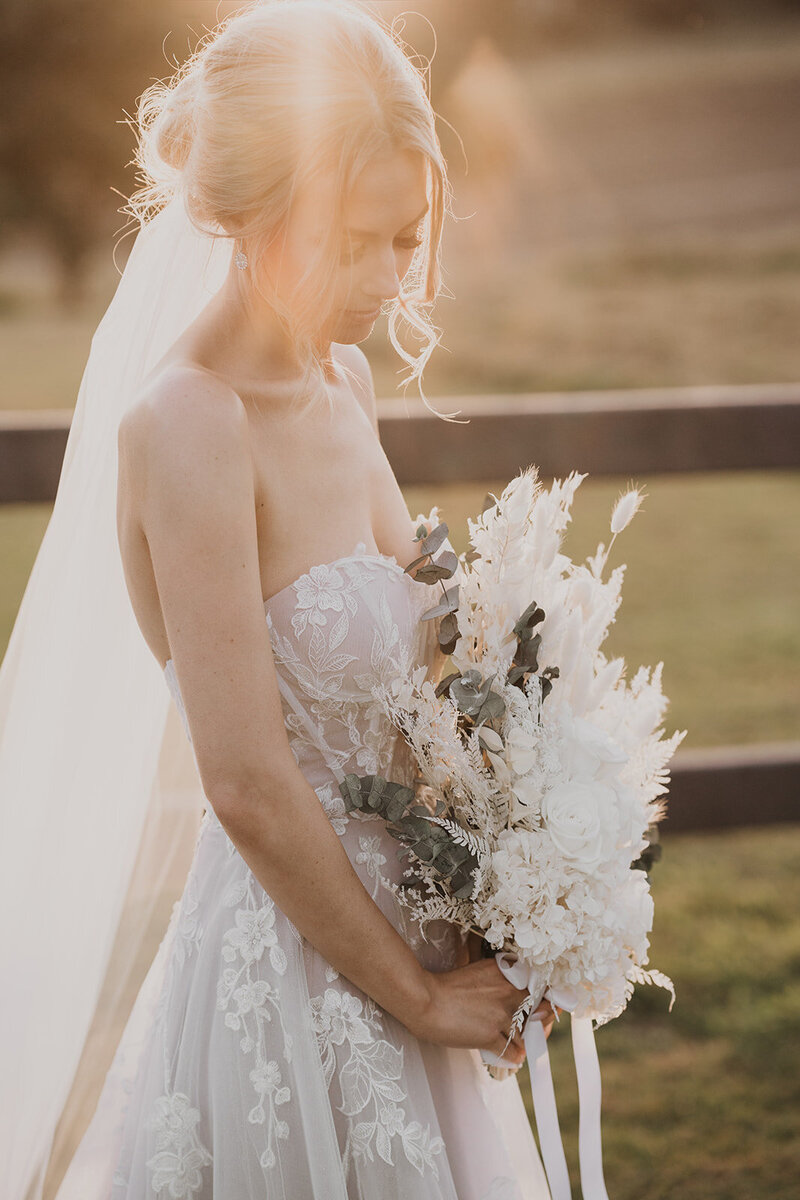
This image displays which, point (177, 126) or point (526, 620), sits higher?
point (177, 126)

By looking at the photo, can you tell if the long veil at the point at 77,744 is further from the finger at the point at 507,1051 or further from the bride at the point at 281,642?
the finger at the point at 507,1051

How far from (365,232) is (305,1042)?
1078mm

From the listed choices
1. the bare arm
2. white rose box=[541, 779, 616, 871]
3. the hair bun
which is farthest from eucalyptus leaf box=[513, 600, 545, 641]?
the hair bun

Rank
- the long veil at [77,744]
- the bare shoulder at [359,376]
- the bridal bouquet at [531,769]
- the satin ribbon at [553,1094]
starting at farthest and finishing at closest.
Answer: the bare shoulder at [359,376] < the long veil at [77,744] < the satin ribbon at [553,1094] < the bridal bouquet at [531,769]

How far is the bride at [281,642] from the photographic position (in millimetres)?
1368

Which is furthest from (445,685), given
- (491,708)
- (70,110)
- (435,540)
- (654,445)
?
(70,110)

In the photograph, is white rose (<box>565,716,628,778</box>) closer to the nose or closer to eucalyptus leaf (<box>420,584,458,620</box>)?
eucalyptus leaf (<box>420,584,458,620</box>)

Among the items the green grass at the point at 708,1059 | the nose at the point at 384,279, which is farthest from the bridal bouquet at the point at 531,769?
the green grass at the point at 708,1059

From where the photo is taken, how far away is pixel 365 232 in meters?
1.42

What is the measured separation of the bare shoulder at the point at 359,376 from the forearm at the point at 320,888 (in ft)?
2.35

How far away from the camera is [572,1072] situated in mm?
3086

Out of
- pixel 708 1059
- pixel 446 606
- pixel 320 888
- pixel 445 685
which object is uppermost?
pixel 446 606

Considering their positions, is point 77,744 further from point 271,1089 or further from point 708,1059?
point 708,1059

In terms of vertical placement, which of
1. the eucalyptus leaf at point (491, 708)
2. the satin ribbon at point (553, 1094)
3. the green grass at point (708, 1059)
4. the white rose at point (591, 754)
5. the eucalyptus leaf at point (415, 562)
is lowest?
the green grass at point (708, 1059)
